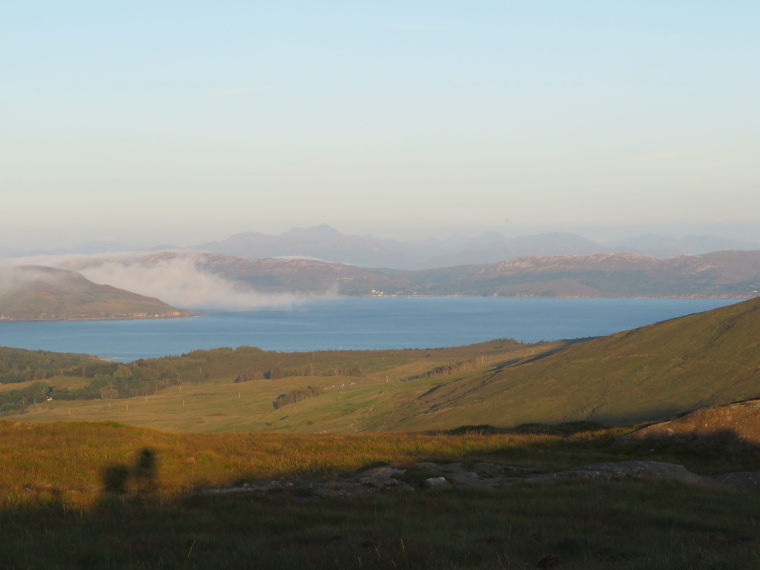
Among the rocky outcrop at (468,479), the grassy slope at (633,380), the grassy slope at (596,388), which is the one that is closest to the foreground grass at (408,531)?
the rocky outcrop at (468,479)

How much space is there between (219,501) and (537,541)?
7.41m

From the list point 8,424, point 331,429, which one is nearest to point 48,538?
point 8,424

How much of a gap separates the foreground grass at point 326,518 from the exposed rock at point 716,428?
1.42 m

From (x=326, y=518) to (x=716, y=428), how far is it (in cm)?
1783

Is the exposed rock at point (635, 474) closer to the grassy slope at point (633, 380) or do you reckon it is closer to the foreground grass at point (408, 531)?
the foreground grass at point (408, 531)

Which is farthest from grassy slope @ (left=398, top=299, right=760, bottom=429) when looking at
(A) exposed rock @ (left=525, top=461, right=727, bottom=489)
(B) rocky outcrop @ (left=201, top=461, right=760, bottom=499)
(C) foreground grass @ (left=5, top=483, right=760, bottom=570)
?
(C) foreground grass @ (left=5, top=483, right=760, bottom=570)

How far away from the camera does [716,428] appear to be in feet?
82.2

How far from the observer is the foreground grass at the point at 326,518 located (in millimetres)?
10219

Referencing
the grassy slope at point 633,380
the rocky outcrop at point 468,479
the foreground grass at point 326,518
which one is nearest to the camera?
the foreground grass at point 326,518

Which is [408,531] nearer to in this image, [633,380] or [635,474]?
[635,474]

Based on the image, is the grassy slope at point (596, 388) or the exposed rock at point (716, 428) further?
the grassy slope at point (596, 388)

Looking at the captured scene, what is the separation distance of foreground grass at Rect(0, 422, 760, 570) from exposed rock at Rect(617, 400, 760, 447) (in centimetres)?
142

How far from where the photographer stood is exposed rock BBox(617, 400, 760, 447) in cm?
2438

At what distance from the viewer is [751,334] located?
374ft
